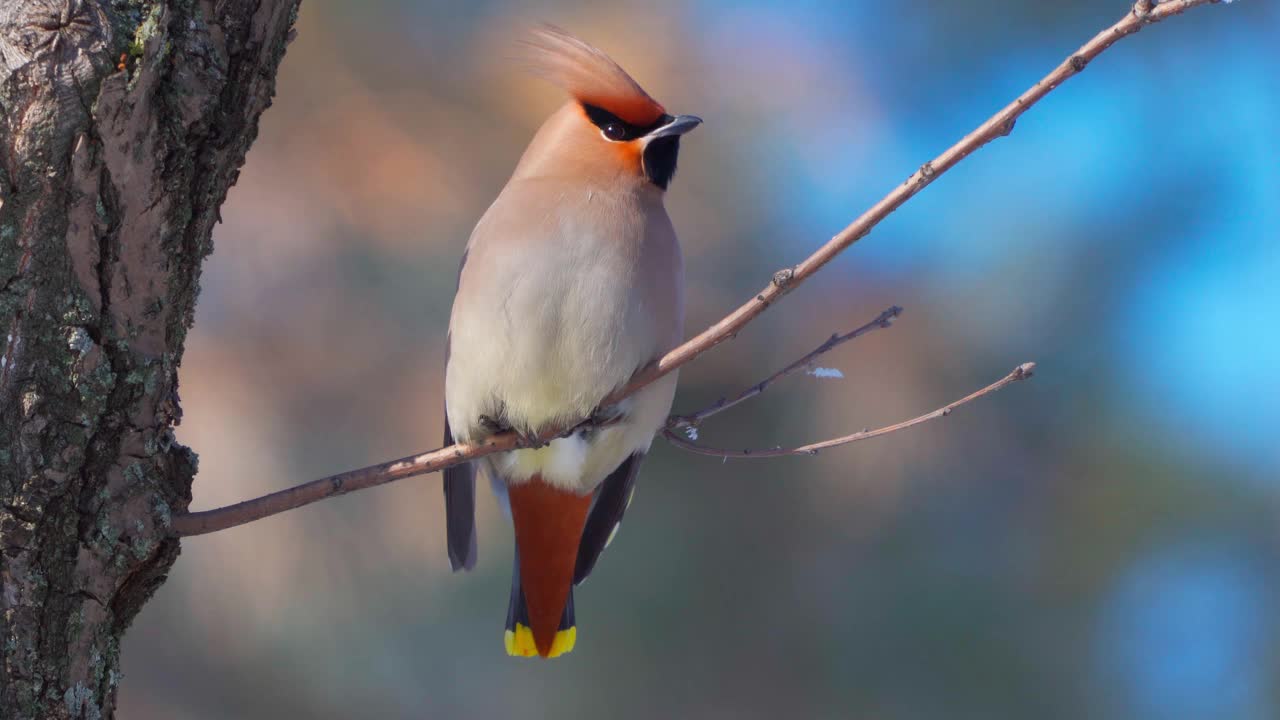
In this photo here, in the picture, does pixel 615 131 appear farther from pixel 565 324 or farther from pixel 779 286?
pixel 779 286

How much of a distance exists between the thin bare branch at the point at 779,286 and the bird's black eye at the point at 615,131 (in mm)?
684

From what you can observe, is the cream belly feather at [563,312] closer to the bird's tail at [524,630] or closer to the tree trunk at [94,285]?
the bird's tail at [524,630]

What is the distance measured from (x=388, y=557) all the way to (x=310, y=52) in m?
2.73

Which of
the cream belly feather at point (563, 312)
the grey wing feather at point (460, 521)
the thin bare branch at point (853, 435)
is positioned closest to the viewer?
the thin bare branch at point (853, 435)

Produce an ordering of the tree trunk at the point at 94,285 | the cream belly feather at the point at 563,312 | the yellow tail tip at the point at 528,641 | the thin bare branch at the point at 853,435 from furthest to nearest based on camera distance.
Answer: the yellow tail tip at the point at 528,641, the cream belly feather at the point at 563,312, the thin bare branch at the point at 853,435, the tree trunk at the point at 94,285

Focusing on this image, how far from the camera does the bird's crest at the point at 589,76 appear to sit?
8.16 ft

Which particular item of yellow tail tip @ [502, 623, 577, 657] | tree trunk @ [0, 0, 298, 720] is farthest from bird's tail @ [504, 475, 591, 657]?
tree trunk @ [0, 0, 298, 720]

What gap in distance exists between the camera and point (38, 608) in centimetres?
157

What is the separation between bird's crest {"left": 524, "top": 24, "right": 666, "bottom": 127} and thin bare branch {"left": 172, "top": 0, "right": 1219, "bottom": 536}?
2.36ft

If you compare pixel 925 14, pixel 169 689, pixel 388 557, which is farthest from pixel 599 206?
pixel 925 14

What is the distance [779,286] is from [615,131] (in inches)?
41.3

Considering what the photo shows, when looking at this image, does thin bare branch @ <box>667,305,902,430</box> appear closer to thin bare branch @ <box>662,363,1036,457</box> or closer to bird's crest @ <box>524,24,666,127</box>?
thin bare branch @ <box>662,363,1036,457</box>

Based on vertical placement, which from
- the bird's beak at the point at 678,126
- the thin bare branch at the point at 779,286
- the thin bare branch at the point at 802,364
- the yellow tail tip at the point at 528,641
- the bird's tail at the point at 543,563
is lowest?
the thin bare branch at the point at 779,286

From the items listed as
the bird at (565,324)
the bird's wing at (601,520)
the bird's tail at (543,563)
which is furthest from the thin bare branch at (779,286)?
the bird's wing at (601,520)
